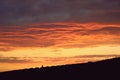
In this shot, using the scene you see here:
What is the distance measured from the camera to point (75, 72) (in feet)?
63.2

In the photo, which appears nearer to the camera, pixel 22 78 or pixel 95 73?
pixel 95 73

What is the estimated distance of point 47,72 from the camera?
20.5 m

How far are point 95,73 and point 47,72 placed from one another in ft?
10.8

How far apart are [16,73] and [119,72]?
701cm

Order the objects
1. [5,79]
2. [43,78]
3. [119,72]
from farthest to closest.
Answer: [5,79] < [43,78] < [119,72]

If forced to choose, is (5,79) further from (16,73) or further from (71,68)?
(71,68)

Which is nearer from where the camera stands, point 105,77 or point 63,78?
point 105,77

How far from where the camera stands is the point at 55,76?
19.9 m

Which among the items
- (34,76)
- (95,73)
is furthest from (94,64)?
(34,76)

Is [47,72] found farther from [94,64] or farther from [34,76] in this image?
[94,64]

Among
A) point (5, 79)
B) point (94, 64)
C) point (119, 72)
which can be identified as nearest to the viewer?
point (119, 72)

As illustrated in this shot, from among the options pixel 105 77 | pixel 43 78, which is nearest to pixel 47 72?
pixel 43 78

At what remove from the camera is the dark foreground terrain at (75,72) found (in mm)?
17781

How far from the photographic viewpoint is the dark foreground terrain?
700 inches
